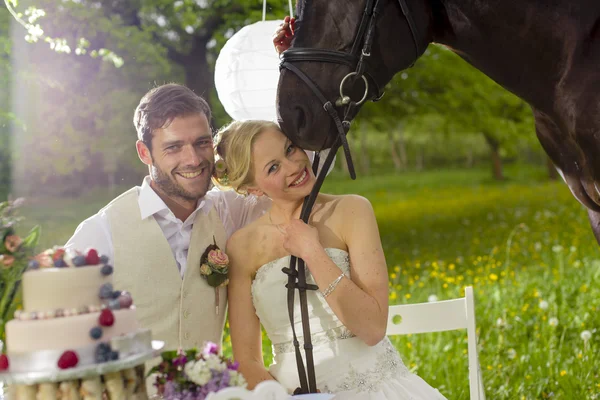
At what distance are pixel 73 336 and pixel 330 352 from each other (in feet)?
3.62

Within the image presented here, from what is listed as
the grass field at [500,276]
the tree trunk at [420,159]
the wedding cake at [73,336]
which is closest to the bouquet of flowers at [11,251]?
the wedding cake at [73,336]

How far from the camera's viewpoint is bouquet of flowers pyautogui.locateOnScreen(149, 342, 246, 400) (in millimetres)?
1672

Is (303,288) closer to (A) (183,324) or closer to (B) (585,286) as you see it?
(A) (183,324)

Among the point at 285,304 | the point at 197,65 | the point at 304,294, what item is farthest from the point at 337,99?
the point at 197,65

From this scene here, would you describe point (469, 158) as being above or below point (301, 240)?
above

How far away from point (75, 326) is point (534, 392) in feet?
10.3

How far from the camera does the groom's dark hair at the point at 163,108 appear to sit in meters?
2.63

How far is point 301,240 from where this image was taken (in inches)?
88.4

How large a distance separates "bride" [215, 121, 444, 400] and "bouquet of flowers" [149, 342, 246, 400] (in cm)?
63

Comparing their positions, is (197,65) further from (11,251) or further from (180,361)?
(180,361)

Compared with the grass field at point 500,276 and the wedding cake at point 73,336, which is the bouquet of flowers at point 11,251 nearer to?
the wedding cake at point 73,336

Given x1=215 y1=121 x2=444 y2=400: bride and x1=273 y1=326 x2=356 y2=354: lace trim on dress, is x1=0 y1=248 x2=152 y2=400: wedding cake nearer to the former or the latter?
x1=215 y1=121 x2=444 y2=400: bride

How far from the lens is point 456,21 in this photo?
2.36 metres

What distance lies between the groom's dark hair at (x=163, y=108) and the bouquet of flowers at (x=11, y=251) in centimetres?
92
